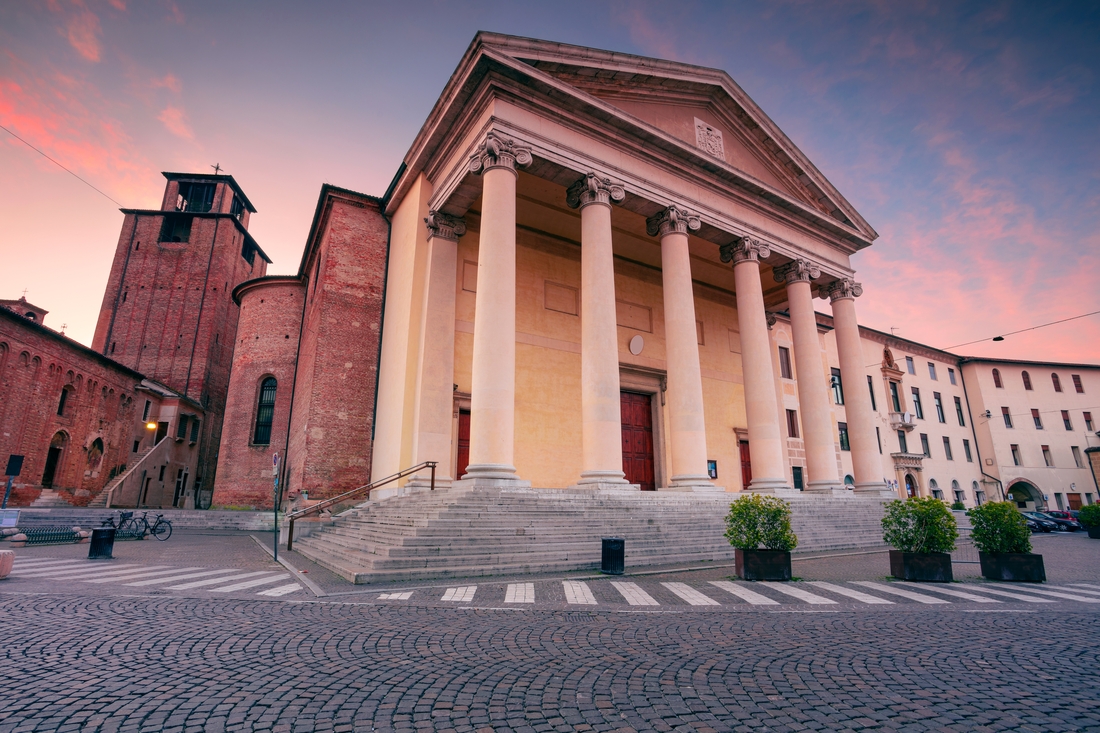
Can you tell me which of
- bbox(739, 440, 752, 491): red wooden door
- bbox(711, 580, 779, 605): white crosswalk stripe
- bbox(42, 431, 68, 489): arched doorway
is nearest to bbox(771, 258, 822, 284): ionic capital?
bbox(739, 440, 752, 491): red wooden door

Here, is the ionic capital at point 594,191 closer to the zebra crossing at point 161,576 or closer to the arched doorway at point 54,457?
the zebra crossing at point 161,576

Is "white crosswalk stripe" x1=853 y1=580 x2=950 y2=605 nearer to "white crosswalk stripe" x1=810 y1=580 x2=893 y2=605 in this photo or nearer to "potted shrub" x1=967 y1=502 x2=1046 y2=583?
"white crosswalk stripe" x1=810 y1=580 x2=893 y2=605

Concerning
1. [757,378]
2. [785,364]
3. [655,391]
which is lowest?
[757,378]

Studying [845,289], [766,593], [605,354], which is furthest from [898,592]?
[845,289]

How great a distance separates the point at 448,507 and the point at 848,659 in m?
8.15

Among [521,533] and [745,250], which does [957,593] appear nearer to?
[521,533]

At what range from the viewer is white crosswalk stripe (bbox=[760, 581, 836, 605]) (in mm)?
7375

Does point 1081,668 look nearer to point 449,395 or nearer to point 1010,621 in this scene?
point 1010,621

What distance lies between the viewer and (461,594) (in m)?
7.84

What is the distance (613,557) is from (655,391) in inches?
530

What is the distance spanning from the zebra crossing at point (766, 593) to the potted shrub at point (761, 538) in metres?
0.37

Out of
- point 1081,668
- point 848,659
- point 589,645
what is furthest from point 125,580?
point 1081,668

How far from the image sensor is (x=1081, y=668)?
448cm

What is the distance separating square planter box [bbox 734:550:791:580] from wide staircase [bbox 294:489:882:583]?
7.61ft
